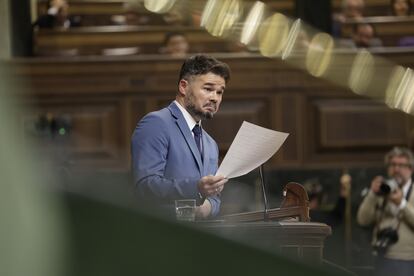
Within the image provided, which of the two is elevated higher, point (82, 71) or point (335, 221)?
point (82, 71)

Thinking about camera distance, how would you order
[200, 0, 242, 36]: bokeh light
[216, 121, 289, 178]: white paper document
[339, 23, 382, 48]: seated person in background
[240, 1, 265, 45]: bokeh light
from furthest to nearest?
1. [200, 0, 242, 36]: bokeh light
2. [240, 1, 265, 45]: bokeh light
3. [339, 23, 382, 48]: seated person in background
4. [216, 121, 289, 178]: white paper document

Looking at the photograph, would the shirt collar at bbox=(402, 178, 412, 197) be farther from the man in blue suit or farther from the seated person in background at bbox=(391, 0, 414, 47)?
the seated person in background at bbox=(391, 0, 414, 47)

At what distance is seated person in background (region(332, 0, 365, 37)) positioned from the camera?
25.5 feet

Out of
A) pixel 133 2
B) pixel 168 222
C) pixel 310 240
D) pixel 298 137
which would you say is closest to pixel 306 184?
pixel 298 137

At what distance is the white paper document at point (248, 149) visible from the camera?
2688 mm

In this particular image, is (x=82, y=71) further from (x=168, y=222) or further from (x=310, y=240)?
(x=168, y=222)

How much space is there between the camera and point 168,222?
0.70 metres

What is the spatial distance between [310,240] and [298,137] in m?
4.90

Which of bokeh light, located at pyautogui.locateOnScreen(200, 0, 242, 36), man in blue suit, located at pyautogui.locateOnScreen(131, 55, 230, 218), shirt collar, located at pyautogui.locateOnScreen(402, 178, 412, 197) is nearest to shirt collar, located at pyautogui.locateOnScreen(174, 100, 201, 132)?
man in blue suit, located at pyautogui.locateOnScreen(131, 55, 230, 218)

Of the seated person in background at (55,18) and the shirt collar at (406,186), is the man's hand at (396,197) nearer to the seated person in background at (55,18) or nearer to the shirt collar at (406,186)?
the shirt collar at (406,186)

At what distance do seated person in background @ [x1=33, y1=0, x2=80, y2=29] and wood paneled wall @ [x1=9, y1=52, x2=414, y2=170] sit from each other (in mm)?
414

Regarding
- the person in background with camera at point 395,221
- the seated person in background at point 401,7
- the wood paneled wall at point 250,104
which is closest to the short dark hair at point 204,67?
the person in background with camera at point 395,221

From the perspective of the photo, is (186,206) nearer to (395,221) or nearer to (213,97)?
(213,97)

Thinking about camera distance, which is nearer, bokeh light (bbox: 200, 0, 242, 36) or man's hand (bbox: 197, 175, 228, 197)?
man's hand (bbox: 197, 175, 228, 197)
